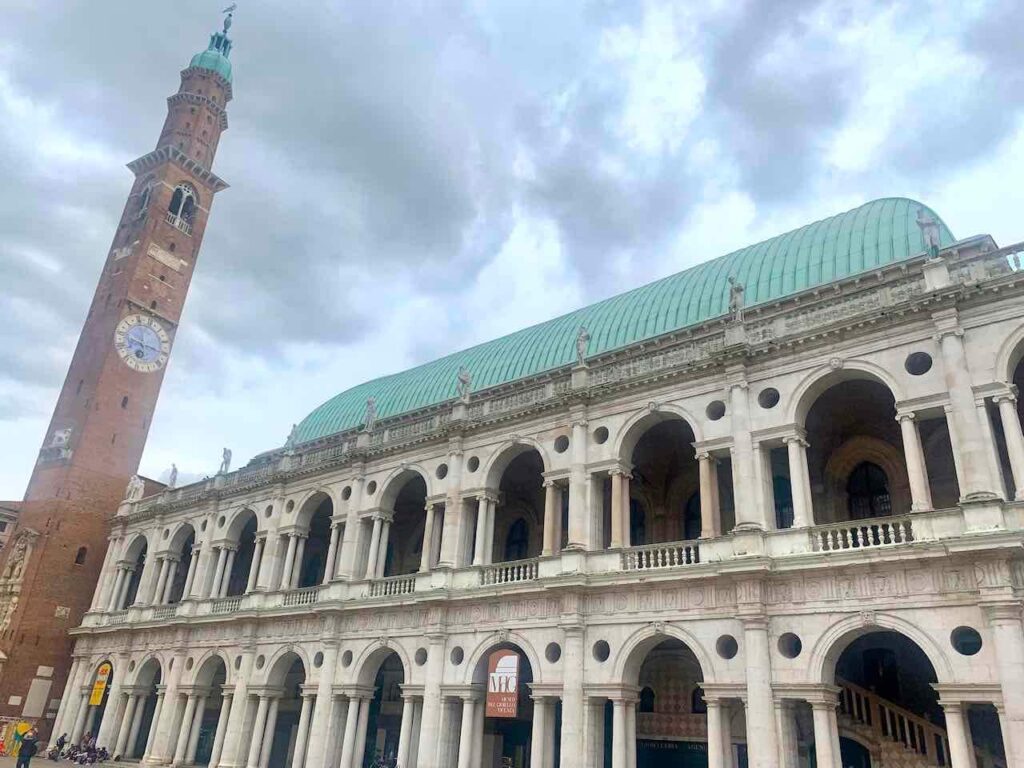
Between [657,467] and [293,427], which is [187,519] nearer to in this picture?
[293,427]

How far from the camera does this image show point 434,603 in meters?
27.2

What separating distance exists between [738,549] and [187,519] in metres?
31.1

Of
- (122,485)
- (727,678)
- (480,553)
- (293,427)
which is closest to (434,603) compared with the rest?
(480,553)

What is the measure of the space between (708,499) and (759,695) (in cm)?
558

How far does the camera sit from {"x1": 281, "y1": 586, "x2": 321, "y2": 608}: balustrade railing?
3228cm

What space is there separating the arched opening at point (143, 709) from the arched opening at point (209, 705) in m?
2.44

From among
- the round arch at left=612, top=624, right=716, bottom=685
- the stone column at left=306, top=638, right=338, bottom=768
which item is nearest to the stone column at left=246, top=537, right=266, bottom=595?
the stone column at left=306, top=638, right=338, bottom=768

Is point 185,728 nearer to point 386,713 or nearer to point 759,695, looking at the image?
point 386,713

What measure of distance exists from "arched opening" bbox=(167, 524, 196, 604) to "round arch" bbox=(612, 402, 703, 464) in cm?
2555

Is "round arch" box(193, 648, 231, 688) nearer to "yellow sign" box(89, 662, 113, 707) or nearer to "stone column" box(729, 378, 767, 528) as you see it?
"yellow sign" box(89, 662, 113, 707)

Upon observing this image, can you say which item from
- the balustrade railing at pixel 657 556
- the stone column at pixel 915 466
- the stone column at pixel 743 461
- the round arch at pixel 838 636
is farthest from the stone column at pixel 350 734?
the stone column at pixel 915 466

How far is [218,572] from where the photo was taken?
1480 inches

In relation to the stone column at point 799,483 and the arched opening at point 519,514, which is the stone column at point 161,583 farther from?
the stone column at point 799,483

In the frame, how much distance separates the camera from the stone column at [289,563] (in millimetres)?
33844
